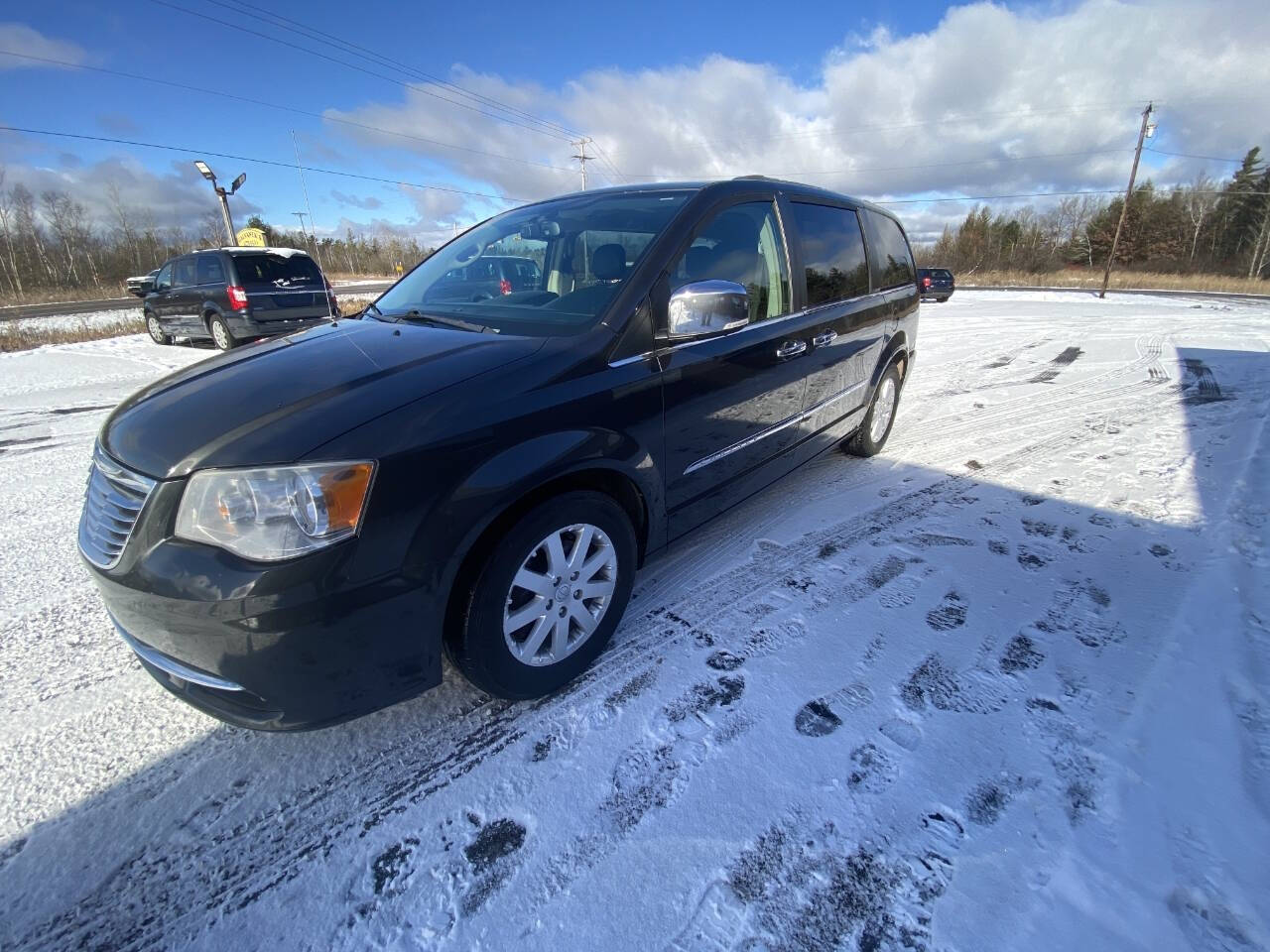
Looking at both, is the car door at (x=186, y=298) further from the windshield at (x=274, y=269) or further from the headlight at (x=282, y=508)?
the headlight at (x=282, y=508)

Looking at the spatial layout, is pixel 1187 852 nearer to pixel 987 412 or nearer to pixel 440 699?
pixel 440 699

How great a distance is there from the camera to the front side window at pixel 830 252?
3.22 metres

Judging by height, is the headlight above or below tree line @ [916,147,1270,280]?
below

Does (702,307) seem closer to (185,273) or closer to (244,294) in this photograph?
(244,294)

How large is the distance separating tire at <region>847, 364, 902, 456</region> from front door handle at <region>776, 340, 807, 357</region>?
1424mm

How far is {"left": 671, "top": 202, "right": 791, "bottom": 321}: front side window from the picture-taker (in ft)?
8.21

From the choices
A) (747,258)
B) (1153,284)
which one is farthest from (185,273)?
(1153,284)

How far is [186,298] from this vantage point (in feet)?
33.4

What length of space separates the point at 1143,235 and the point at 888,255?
205 ft

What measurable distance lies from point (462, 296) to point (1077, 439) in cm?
483

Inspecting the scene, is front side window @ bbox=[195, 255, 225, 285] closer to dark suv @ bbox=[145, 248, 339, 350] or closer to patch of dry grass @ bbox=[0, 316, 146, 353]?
dark suv @ bbox=[145, 248, 339, 350]

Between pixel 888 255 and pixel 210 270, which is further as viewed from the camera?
pixel 210 270

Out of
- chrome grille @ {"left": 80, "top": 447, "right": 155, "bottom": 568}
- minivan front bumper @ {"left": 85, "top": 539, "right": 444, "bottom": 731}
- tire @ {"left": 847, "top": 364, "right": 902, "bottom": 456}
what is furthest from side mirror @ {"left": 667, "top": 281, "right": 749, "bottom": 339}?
tire @ {"left": 847, "top": 364, "right": 902, "bottom": 456}

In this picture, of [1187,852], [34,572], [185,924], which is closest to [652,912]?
[185,924]
